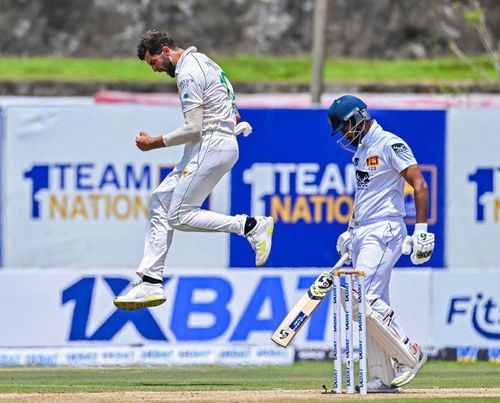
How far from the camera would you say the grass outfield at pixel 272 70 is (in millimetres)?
29656

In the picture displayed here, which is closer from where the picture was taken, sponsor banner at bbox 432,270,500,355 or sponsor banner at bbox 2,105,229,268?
sponsor banner at bbox 2,105,229,268

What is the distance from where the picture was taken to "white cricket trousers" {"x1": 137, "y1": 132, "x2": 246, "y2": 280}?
12836 mm

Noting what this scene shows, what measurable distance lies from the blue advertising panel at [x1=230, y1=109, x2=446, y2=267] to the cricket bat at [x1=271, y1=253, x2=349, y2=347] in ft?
19.6

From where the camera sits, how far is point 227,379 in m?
14.5

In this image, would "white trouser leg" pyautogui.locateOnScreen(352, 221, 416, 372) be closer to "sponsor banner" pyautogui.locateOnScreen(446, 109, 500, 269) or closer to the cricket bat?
the cricket bat

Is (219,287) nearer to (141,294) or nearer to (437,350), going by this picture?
(437,350)

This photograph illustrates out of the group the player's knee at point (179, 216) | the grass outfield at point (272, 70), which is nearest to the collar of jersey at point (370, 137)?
the player's knee at point (179, 216)

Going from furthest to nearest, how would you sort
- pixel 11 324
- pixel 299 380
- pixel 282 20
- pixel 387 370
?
pixel 282 20 < pixel 11 324 < pixel 299 380 < pixel 387 370

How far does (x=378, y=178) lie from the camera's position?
12.1 meters

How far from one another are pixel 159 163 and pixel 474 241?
3548 millimetres

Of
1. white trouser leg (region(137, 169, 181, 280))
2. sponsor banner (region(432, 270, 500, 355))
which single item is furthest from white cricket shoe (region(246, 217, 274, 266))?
sponsor banner (region(432, 270, 500, 355))

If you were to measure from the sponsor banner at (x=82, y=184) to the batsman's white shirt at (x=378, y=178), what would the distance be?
573cm

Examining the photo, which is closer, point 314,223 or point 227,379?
point 227,379

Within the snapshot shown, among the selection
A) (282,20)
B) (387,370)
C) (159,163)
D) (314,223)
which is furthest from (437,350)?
(282,20)
